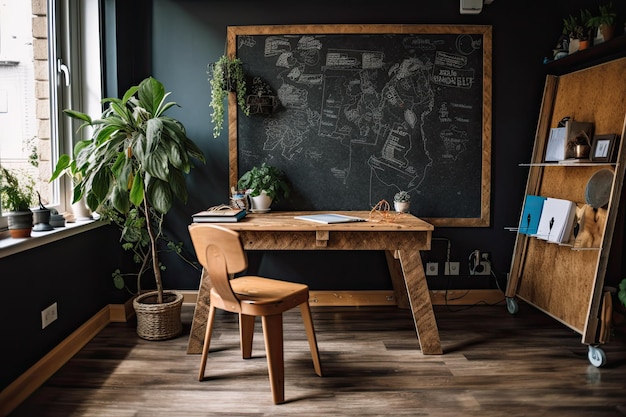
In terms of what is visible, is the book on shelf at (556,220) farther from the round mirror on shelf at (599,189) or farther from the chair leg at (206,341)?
the chair leg at (206,341)

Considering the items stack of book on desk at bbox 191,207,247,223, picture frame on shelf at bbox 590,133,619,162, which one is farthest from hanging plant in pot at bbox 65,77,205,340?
picture frame on shelf at bbox 590,133,619,162

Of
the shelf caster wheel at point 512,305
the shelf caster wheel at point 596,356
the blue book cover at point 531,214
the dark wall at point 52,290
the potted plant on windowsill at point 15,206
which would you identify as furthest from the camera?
the shelf caster wheel at point 512,305

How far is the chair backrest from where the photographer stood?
7.37ft

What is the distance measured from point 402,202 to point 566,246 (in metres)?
1.10

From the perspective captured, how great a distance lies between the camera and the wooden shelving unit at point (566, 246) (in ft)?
9.29

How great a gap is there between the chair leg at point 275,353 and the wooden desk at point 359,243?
674 millimetres

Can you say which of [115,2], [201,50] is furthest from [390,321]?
[115,2]

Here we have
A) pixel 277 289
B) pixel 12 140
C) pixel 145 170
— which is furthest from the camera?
pixel 145 170

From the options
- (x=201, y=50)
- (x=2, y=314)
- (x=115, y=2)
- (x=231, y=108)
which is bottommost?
(x=2, y=314)

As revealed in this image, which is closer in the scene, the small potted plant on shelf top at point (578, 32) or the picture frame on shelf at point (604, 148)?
the picture frame on shelf at point (604, 148)

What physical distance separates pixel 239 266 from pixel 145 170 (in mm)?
1041

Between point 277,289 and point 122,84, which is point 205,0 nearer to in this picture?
point 122,84

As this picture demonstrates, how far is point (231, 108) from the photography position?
377 cm

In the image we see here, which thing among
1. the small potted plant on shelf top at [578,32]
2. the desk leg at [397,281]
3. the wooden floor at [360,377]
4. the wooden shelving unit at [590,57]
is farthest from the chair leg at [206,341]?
the small potted plant on shelf top at [578,32]
